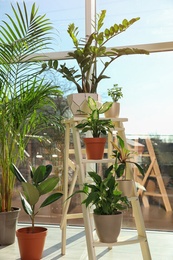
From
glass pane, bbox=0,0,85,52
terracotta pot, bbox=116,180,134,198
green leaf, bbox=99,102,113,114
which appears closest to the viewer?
terracotta pot, bbox=116,180,134,198

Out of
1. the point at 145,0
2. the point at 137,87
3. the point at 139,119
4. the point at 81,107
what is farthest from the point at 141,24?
the point at 81,107

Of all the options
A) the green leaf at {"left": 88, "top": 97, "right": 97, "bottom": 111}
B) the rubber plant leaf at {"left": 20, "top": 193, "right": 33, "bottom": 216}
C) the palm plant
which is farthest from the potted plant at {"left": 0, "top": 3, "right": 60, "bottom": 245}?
the green leaf at {"left": 88, "top": 97, "right": 97, "bottom": 111}

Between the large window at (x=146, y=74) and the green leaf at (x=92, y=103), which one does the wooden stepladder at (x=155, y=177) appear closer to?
the large window at (x=146, y=74)

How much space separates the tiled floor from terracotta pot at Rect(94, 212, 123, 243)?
568mm

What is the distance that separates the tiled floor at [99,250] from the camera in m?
3.12

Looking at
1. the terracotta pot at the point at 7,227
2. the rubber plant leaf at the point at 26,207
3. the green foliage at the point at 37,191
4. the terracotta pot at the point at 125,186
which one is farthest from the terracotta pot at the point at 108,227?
the terracotta pot at the point at 7,227

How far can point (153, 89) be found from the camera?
395 centimetres

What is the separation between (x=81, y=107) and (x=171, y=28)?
1.49m

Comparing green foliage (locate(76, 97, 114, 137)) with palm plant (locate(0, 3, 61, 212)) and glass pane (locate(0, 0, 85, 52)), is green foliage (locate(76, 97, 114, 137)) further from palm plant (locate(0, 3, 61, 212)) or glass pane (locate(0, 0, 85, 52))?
glass pane (locate(0, 0, 85, 52))

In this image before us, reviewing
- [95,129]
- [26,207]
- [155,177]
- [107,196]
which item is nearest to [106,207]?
[107,196]

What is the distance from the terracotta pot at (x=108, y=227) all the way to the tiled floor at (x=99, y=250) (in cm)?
57

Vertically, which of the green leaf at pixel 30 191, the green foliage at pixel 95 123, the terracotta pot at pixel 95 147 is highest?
the green foliage at pixel 95 123

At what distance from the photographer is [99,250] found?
329 cm

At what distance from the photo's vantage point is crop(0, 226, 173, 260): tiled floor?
312 centimetres
